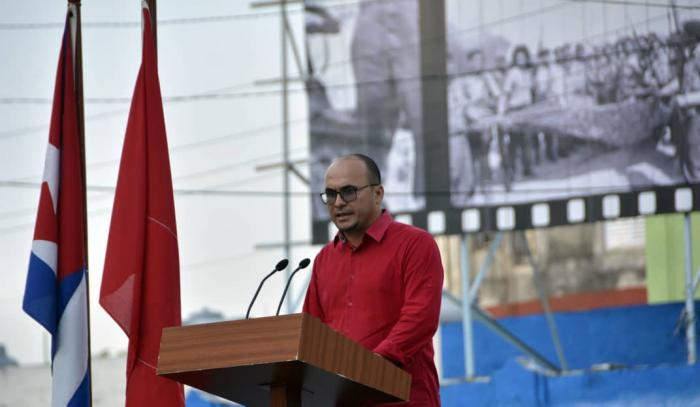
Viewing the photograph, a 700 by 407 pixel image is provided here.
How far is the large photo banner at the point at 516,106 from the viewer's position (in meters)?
9.17

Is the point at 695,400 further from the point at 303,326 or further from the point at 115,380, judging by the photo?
the point at 303,326

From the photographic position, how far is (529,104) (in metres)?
9.71

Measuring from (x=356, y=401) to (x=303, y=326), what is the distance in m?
0.45

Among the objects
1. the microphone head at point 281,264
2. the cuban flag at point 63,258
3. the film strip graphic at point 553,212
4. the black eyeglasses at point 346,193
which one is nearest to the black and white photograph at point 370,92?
the film strip graphic at point 553,212

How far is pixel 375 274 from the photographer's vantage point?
3486mm

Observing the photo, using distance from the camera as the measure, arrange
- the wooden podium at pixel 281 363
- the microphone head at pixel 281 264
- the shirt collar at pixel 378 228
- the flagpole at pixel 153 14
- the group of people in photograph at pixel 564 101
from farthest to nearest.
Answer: the group of people in photograph at pixel 564 101
the flagpole at pixel 153 14
the shirt collar at pixel 378 228
the microphone head at pixel 281 264
the wooden podium at pixel 281 363

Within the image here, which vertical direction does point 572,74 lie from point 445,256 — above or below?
above

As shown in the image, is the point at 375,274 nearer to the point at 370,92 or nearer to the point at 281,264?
the point at 281,264

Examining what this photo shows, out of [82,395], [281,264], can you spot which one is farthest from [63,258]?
[281,264]

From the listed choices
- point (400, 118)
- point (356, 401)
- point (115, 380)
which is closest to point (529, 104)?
point (400, 118)

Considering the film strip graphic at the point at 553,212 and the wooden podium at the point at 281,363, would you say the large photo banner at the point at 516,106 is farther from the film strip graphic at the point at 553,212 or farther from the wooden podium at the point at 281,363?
the wooden podium at the point at 281,363

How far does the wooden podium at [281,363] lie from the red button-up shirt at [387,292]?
0.26m

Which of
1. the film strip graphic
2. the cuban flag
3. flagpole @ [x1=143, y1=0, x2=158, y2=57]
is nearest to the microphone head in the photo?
the cuban flag

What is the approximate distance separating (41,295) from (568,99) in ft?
20.2
